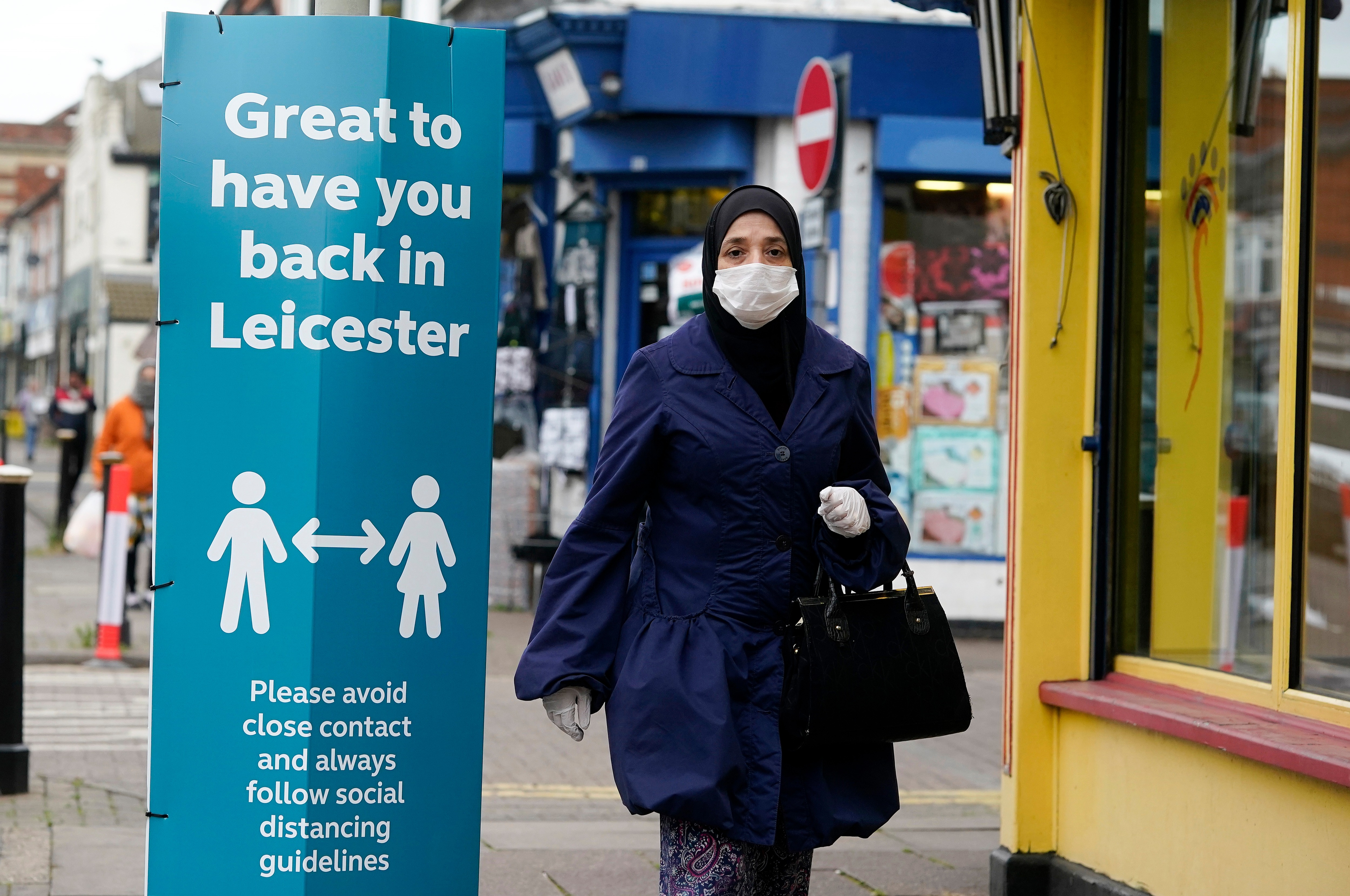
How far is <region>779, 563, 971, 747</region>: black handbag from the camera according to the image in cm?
323

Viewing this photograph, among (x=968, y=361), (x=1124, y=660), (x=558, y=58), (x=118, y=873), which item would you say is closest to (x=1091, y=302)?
(x=1124, y=660)

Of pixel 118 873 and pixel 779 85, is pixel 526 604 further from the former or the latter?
pixel 118 873

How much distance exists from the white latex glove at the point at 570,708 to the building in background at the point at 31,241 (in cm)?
5003

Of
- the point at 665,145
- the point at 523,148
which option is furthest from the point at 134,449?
the point at 665,145

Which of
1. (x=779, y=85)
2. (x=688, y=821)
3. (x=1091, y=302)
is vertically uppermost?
(x=779, y=85)

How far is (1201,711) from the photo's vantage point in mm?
4375

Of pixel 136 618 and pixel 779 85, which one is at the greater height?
pixel 779 85

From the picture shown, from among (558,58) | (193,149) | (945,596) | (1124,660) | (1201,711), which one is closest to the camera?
(193,149)

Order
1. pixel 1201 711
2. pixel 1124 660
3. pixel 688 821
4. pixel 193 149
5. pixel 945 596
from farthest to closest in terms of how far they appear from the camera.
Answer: pixel 945 596 < pixel 1124 660 < pixel 1201 711 < pixel 193 149 < pixel 688 821

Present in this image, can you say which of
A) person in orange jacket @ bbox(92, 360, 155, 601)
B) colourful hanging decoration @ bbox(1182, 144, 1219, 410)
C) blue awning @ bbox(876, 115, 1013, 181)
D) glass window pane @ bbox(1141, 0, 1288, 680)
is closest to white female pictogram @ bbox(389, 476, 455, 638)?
glass window pane @ bbox(1141, 0, 1288, 680)

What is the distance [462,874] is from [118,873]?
2.04 metres

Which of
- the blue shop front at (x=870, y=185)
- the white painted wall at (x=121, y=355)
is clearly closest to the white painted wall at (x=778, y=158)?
the blue shop front at (x=870, y=185)

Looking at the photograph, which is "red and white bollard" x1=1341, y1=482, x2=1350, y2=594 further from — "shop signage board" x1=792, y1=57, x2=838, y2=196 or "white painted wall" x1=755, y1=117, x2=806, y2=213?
"white painted wall" x1=755, y1=117, x2=806, y2=213

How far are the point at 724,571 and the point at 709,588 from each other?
0.05 meters
